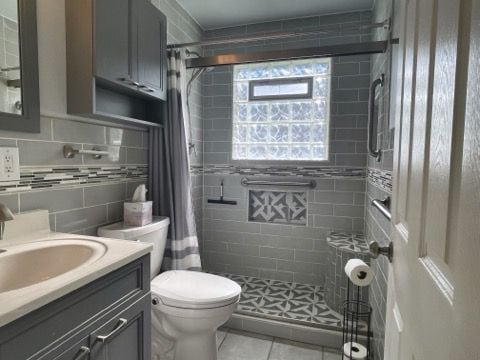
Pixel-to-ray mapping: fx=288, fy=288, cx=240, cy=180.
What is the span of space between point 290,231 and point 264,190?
0.46m

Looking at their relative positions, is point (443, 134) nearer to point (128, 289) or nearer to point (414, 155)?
point (414, 155)

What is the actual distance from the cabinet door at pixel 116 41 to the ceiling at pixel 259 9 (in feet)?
3.47

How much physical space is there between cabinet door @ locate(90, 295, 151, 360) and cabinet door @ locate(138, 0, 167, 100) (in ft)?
3.89

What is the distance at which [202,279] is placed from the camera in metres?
1.72

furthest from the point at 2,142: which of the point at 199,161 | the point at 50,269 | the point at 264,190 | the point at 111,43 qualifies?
the point at 264,190

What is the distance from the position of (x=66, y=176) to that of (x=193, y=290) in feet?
2.87

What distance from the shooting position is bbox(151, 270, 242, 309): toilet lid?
146 centimetres

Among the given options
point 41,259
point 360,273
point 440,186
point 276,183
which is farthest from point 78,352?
point 276,183

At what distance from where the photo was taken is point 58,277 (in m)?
0.77

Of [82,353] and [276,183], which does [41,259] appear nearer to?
[82,353]

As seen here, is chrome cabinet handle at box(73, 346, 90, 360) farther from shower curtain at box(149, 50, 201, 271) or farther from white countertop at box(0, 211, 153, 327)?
shower curtain at box(149, 50, 201, 271)

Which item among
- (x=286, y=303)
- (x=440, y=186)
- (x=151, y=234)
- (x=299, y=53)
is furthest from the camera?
(x=286, y=303)

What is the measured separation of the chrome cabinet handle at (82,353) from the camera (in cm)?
78

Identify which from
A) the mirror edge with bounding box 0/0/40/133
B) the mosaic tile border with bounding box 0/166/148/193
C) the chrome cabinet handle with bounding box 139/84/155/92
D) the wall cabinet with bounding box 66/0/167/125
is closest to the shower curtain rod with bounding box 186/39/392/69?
the wall cabinet with bounding box 66/0/167/125
